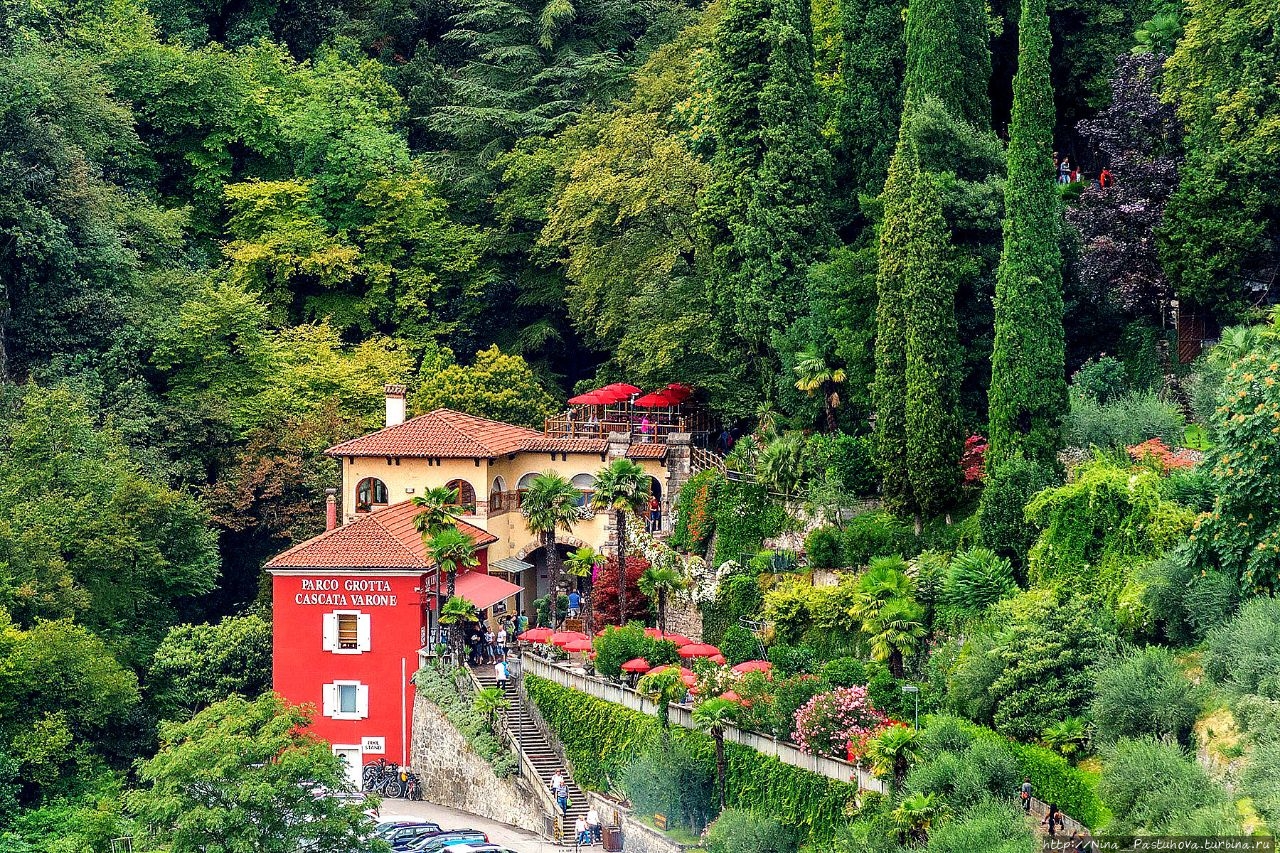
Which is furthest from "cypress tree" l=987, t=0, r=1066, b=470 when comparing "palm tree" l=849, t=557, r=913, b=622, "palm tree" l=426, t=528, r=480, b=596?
"palm tree" l=426, t=528, r=480, b=596

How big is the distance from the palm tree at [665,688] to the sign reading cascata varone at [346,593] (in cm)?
1061

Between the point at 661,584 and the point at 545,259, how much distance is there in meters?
19.1

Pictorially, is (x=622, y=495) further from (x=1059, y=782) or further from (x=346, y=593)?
(x=1059, y=782)

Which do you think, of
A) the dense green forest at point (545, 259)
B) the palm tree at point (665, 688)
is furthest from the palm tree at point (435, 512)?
the palm tree at point (665, 688)

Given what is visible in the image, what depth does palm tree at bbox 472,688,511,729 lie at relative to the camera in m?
56.4

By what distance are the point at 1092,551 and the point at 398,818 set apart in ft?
64.3

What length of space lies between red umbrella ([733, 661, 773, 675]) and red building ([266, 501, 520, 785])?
10176 mm

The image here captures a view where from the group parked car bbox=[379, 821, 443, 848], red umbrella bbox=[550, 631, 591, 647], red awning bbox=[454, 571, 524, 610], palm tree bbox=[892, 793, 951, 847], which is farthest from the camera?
red awning bbox=[454, 571, 524, 610]

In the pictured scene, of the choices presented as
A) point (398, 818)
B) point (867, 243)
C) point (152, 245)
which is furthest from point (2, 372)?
point (867, 243)

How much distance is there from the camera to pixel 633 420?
223 feet

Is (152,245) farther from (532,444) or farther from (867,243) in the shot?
(867,243)

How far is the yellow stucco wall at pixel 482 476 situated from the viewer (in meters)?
64.9

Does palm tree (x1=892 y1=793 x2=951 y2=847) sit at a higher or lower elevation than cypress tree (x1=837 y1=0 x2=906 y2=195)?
lower

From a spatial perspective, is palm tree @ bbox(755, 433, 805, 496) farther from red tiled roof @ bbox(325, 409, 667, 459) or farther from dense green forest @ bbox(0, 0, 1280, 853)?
red tiled roof @ bbox(325, 409, 667, 459)
